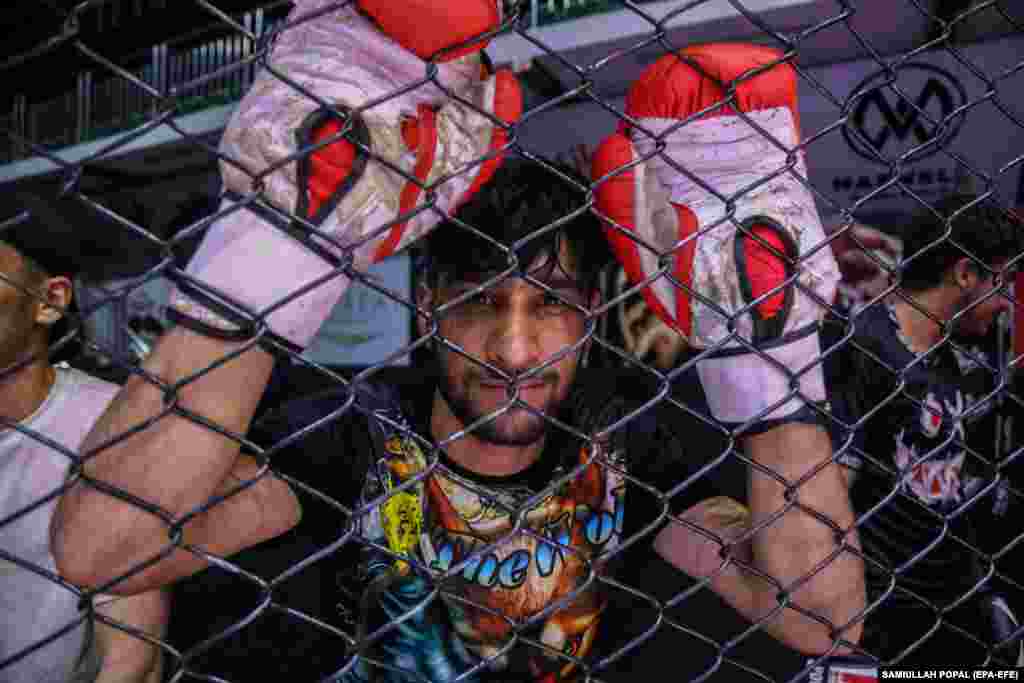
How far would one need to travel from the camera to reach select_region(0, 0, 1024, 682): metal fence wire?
57 cm

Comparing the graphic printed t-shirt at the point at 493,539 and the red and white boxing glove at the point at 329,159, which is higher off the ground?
the red and white boxing glove at the point at 329,159

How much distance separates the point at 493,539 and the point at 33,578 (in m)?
0.69

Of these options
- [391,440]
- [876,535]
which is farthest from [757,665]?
[391,440]

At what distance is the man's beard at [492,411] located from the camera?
3.53 feet

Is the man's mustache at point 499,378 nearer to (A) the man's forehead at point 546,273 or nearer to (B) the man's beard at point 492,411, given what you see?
(B) the man's beard at point 492,411

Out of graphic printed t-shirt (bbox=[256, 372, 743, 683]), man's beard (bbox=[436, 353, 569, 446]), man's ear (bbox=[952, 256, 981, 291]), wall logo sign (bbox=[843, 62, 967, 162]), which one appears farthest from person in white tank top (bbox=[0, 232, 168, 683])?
wall logo sign (bbox=[843, 62, 967, 162])

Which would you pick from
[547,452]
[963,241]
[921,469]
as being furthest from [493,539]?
[963,241]

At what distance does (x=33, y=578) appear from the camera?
1.14 m

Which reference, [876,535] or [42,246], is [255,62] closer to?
[42,246]

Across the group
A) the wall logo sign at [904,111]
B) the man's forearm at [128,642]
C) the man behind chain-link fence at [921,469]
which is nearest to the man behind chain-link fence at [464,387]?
the man's forearm at [128,642]

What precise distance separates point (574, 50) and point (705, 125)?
1.82 m

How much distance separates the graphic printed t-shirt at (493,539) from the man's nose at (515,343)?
146mm

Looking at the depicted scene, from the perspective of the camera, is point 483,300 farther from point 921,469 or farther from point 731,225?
point 921,469

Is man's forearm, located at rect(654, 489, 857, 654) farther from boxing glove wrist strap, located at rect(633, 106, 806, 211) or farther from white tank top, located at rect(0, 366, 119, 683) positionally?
white tank top, located at rect(0, 366, 119, 683)
